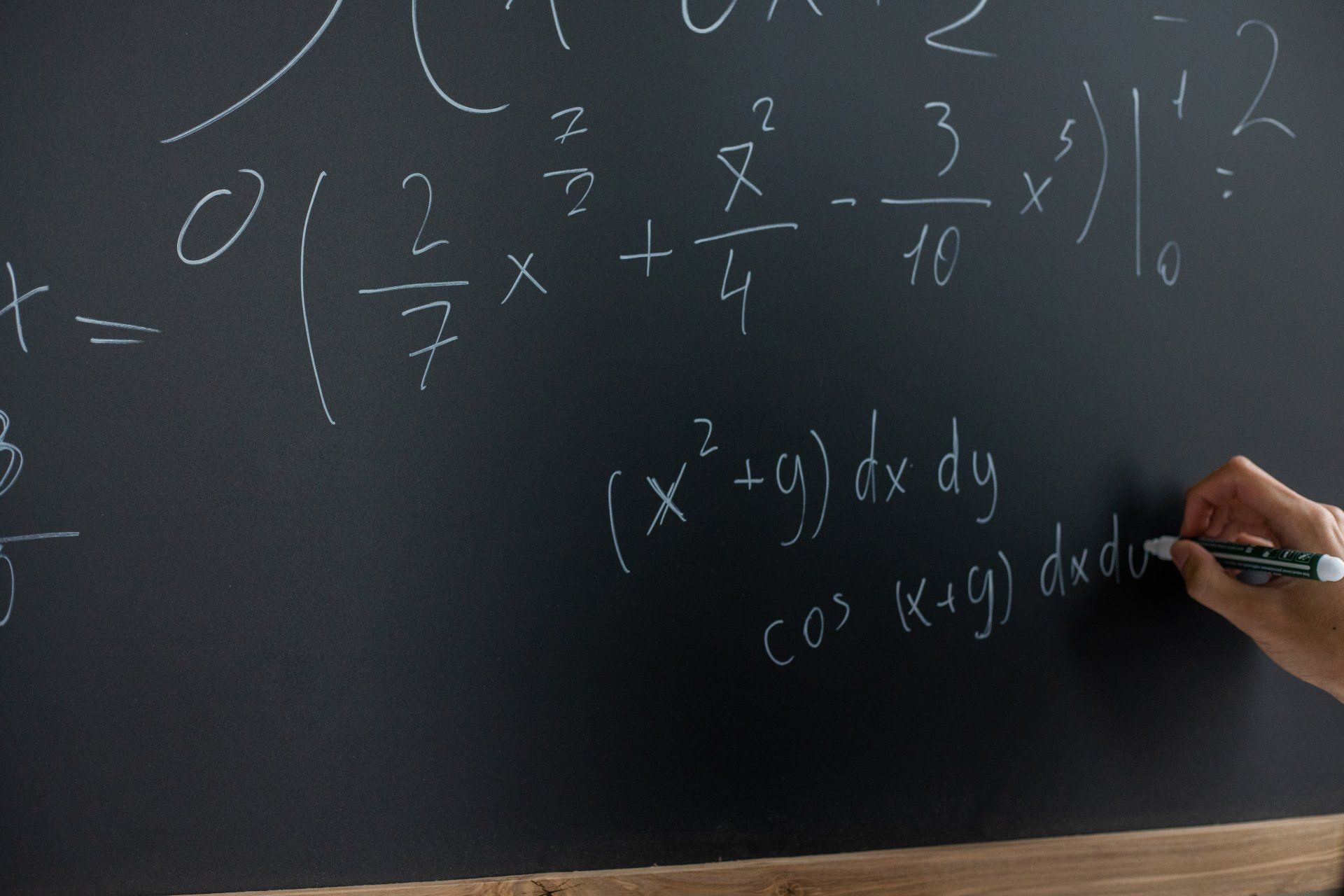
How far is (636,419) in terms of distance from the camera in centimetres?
89

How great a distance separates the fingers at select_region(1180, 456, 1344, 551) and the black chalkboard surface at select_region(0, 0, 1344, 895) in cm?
4

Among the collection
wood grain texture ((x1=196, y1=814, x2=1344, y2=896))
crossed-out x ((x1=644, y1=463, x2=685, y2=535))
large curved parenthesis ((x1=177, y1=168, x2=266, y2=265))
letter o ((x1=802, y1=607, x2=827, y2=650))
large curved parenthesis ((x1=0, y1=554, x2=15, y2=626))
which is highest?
large curved parenthesis ((x1=177, y1=168, x2=266, y2=265))

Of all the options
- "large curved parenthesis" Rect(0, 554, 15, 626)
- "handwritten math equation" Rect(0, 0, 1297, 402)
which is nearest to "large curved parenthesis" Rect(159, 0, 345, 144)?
"handwritten math equation" Rect(0, 0, 1297, 402)

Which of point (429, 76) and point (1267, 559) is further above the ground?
point (429, 76)

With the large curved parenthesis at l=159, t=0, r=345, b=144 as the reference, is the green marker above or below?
below

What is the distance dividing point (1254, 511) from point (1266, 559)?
0.35 ft

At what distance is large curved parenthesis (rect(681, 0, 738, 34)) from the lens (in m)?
0.88

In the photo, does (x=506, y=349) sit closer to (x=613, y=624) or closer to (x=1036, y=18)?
(x=613, y=624)

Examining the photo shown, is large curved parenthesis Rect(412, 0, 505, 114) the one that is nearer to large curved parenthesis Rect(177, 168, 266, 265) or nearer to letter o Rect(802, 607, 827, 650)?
large curved parenthesis Rect(177, 168, 266, 265)

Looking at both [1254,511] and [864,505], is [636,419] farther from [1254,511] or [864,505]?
[1254,511]

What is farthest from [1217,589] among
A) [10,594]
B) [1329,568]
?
[10,594]

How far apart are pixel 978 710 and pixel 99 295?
1142 mm

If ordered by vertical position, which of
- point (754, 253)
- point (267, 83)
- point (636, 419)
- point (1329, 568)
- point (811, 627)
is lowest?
point (811, 627)

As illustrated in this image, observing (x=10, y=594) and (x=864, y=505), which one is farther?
(x=864, y=505)
